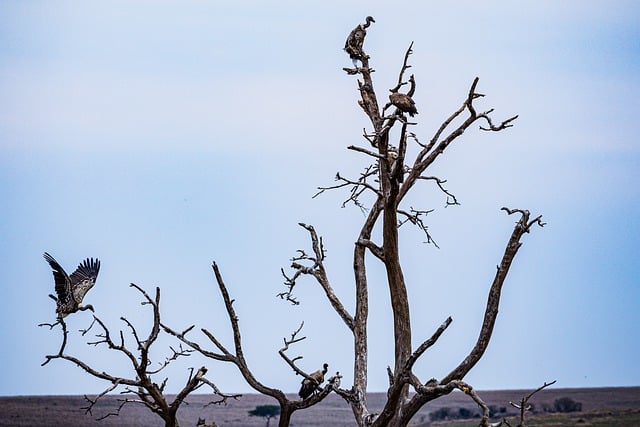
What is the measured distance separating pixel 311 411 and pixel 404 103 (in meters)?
55.9

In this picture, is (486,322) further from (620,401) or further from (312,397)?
(620,401)

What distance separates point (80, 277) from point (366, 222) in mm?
3666

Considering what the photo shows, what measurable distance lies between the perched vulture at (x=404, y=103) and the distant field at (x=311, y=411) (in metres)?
38.3

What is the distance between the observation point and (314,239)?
1564cm

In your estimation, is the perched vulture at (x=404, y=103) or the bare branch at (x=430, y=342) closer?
the bare branch at (x=430, y=342)

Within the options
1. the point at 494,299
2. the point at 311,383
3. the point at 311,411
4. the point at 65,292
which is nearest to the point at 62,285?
the point at 65,292

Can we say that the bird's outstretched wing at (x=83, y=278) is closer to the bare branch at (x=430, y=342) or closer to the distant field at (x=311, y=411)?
the bare branch at (x=430, y=342)

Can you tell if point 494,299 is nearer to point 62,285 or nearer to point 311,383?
point 311,383

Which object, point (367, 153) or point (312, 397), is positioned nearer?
point (367, 153)

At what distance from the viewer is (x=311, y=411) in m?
68.6

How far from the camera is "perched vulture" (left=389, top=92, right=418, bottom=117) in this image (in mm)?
13809

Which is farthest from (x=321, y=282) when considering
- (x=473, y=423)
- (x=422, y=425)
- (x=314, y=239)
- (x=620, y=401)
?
(x=620, y=401)

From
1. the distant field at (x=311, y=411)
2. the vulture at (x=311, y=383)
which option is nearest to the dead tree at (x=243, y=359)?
A: the vulture at (x=311, y=383)

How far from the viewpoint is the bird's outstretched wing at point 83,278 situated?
1561cm
